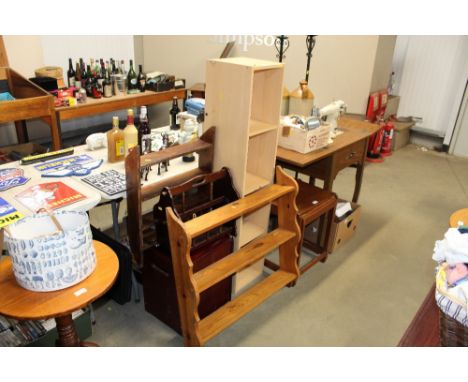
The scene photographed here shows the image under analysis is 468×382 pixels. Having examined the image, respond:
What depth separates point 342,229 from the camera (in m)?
2.86

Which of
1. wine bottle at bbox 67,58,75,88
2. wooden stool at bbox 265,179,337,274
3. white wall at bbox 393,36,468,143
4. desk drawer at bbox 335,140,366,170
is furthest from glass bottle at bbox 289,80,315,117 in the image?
white wall at bbox 393,36,468,143

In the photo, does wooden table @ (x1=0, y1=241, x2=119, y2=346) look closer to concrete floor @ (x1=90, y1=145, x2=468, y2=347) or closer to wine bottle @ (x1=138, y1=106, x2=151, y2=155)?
concrete floor @ (x1=90, y1=145, x2=468, y2=347)

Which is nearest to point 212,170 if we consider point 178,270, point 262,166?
point 262,166

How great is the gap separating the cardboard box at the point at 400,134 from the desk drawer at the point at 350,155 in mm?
2200

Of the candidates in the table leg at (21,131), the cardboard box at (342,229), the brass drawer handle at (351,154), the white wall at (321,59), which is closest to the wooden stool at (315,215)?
the cardboard box at (342,229)

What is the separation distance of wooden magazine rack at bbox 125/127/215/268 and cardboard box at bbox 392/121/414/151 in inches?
140

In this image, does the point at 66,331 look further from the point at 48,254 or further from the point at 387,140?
the point at 387,140

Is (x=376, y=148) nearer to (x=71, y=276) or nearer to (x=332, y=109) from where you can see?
(x=332, y=109)

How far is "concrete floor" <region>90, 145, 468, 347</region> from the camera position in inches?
82.7

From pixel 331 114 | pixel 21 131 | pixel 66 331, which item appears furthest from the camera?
pixel 21 131

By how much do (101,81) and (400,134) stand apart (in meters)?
3.62

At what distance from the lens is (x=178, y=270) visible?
1.77 meters

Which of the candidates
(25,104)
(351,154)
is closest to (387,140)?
(351,154)

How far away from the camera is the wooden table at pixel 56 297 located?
3.95 feet
